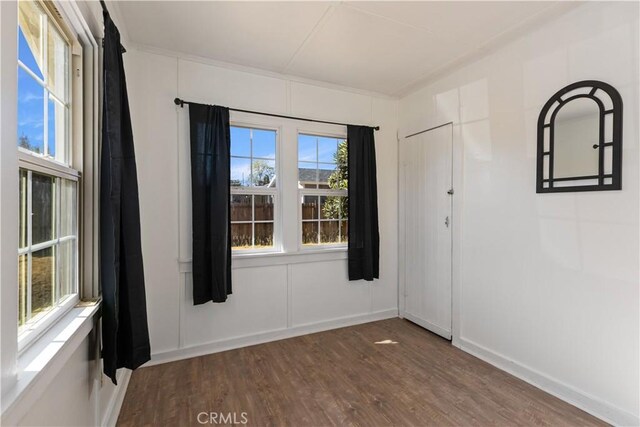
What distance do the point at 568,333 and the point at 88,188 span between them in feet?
10.1

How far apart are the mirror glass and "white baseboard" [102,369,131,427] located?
3.21 meters

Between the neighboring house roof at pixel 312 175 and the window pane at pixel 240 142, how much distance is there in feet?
1.85

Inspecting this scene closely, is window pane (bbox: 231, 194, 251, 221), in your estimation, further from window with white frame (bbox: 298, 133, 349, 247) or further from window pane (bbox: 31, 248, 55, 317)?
window pane (bbox: 31, 248, 55, 317)

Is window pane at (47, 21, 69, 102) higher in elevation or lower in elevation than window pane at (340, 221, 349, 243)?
higher

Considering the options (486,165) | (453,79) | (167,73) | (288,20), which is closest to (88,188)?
(167,73)

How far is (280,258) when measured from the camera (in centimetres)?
303

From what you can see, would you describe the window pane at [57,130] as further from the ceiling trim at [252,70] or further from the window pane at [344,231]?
the window pane at [344,231]

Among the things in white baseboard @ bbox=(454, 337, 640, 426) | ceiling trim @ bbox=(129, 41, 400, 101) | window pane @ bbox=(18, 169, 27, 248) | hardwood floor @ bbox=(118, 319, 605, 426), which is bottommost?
hardwood floor @ bbox=(118, 319, 605, 426)

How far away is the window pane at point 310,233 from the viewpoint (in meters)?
3.24

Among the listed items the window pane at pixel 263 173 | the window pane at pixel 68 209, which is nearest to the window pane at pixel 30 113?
the window pane at pixel 68 209

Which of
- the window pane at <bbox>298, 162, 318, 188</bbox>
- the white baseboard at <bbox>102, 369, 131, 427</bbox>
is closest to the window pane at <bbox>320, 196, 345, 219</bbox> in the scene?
the window pane at <bbox>298, 162, 318, 188</bbox>

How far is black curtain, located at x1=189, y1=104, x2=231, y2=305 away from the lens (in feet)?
8.54

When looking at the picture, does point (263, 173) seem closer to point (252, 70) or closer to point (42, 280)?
point (252, 70)

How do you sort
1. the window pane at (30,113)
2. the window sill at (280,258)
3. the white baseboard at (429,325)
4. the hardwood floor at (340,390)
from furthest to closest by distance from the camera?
the white baseboard at (429,325), the window sill at (280,258), the hardwood floor at (340,390), the window pane at (30,113)
